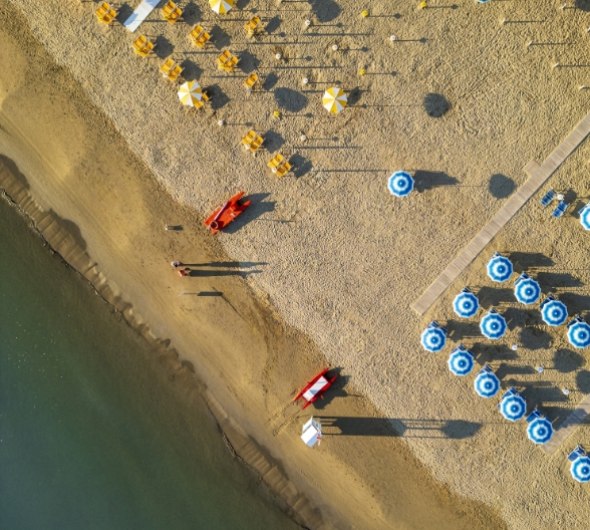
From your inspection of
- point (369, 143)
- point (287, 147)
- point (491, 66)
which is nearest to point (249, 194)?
point (287, 147)

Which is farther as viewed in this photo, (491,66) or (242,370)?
(242,370)

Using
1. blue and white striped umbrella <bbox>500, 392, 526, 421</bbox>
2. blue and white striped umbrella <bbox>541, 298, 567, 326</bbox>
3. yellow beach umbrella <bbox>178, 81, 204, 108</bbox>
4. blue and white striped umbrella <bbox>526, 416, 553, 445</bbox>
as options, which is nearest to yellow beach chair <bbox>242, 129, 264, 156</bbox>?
yellow beach umbrella <bbox>178, 81, 204, 108</bbox>

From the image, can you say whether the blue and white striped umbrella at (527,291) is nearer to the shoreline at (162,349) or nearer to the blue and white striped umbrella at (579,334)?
the blue and white striped umbrella at (579,334)

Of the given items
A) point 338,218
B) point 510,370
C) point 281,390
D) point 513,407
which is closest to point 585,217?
point 510,370

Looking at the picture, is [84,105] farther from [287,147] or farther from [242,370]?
[242,370]

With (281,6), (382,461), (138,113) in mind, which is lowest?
(382,461)

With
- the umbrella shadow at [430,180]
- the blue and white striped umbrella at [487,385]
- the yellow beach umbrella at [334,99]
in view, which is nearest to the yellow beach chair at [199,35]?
the yellow beach umbrella at [334,99]
